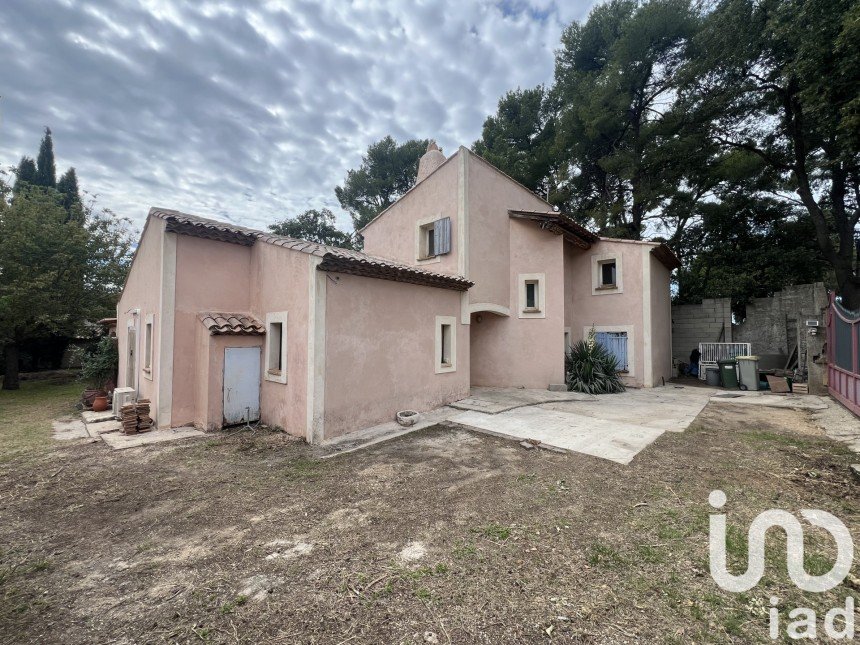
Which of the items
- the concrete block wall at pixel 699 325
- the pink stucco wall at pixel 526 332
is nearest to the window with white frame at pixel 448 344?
the pink stucco wall at pixel 526 332

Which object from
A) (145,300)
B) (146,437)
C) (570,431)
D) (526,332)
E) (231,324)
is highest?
(145,300)

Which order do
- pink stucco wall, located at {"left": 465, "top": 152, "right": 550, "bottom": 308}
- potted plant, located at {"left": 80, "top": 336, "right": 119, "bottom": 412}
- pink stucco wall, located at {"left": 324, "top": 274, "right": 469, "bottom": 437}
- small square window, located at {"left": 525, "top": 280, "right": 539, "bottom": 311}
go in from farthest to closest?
small square window, located at {"left": 525, "top": 280, "right": 539, "bottom": 311} < potted plant, located at {"left": 80, "top": 336, "right": 119, "bottom": 412} < pink stucco wall, located at {"left": 465, "top": 152, "right": 550, "bottom": 308} < pink stucco wall, located at {"left": 324, "top": 274, "right": 469, "bottom": 437}

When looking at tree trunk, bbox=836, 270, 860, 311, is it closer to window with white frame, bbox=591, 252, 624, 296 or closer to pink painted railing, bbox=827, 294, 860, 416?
pink painted railing, bbox=827, 294, 860, 416

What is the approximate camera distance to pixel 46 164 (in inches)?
987

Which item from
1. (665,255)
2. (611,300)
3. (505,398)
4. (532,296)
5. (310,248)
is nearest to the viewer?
(310,248)

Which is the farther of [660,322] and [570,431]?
[660,322]

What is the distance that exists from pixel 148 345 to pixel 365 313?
5.93 metres

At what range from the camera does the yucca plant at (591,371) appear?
39.1 feet

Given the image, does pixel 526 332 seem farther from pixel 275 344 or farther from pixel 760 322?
pixel 760 322

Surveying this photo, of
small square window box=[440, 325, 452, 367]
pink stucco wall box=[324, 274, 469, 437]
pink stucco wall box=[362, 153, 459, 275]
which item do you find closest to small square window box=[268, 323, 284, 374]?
pink stucco wall box=[324, 274, 469, 437]

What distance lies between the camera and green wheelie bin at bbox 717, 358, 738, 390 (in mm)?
13359

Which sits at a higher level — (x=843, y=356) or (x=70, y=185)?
(x=70, y=185)

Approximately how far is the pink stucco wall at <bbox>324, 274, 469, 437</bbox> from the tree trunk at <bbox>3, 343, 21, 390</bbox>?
18.7 meters

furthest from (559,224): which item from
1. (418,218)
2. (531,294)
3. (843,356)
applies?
(843,356)
